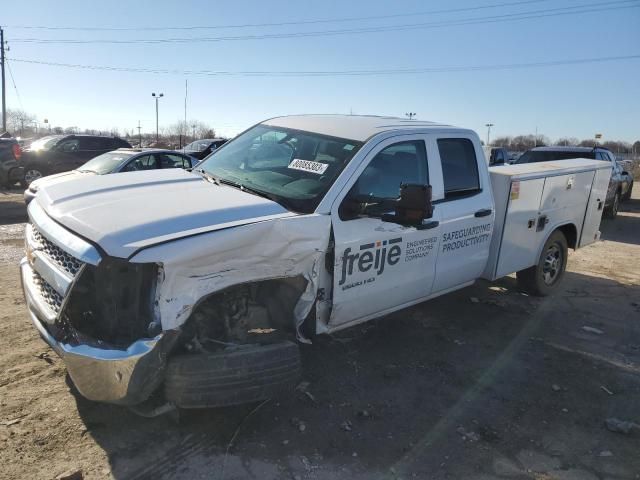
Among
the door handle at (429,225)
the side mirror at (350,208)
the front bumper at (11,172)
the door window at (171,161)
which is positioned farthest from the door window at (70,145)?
the side mirror at (350,208)

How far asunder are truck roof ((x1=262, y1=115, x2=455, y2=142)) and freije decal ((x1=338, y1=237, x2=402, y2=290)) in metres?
0.83

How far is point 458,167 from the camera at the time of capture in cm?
475

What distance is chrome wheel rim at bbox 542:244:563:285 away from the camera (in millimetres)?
6426

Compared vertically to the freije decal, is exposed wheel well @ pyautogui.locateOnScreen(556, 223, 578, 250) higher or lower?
lower

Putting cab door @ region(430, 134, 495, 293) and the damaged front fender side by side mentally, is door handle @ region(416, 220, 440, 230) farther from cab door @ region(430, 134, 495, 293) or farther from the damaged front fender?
the damaged front fender

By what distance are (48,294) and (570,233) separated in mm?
6062

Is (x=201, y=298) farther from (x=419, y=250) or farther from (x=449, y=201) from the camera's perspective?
(x=449, y=201)

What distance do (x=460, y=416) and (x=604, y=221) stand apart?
11935mm

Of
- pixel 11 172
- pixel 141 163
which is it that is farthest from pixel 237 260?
pixel 11 172

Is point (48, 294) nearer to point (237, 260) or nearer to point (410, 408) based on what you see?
point (237, 260)

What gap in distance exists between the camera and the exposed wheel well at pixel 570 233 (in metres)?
6.59

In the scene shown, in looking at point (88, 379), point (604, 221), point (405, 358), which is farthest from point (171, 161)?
point (604, 221)

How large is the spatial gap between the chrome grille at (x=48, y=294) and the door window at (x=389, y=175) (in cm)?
196

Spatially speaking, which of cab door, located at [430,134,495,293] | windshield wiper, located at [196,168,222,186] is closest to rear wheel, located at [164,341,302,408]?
windshield wiper, located at [196,168,222,186]
